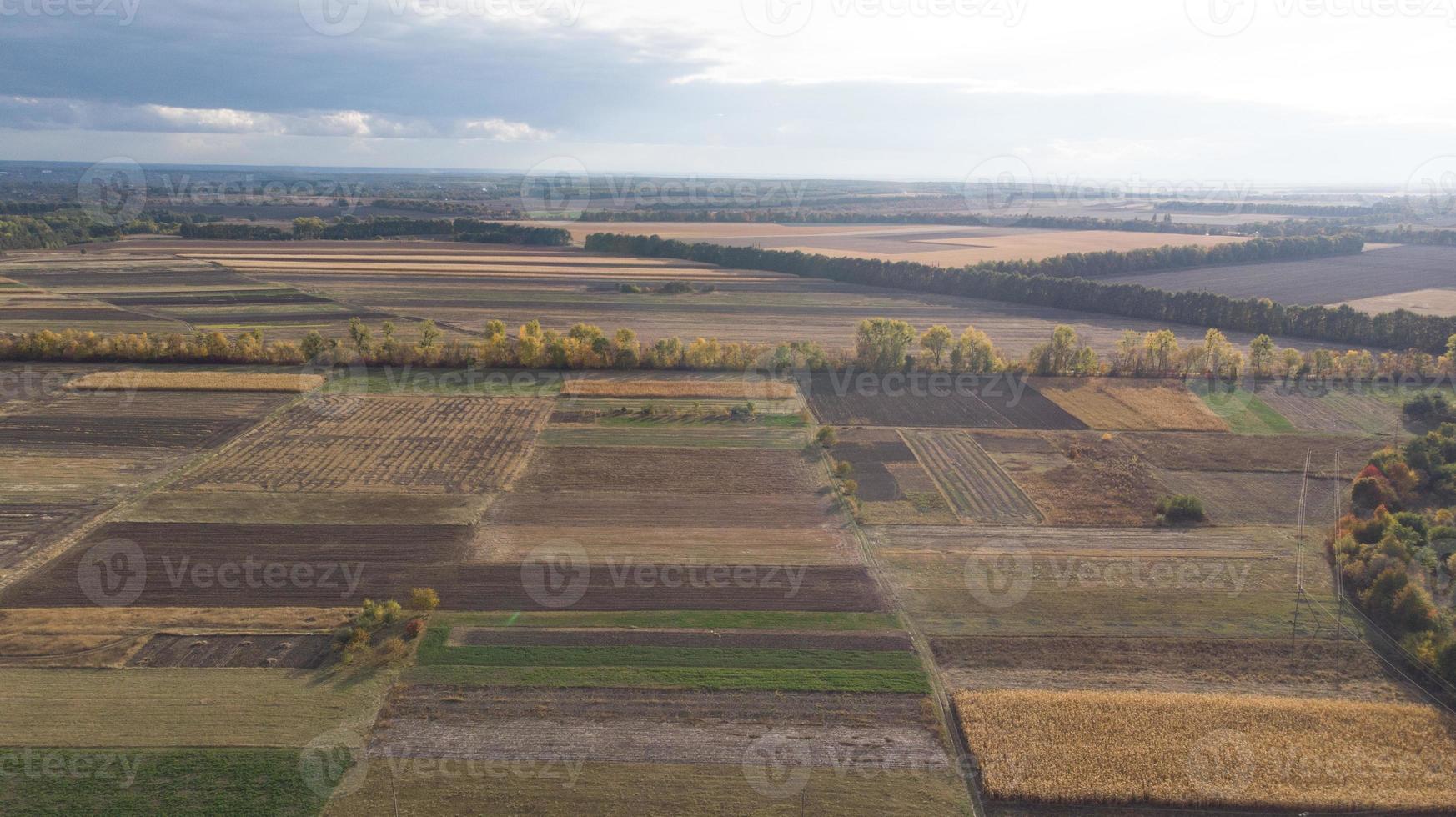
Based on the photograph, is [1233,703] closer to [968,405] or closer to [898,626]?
[898,626]

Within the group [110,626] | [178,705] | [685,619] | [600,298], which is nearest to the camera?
[178,705]

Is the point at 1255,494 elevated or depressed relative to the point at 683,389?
depressed

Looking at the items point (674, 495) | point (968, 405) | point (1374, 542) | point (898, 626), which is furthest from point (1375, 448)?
point (674, 495)

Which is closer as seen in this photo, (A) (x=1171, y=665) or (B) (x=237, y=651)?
(B) (x=237, y=651)

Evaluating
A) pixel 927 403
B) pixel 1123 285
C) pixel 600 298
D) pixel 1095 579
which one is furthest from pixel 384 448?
pixel 1123 285

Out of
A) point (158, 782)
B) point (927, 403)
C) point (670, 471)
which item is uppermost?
point (927, 403)

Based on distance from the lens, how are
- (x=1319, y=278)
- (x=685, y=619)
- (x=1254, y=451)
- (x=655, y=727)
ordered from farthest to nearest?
(x=1319, y=278) < (x=1254, y=451) < (x=685, y=619) < (x=655, y=727)

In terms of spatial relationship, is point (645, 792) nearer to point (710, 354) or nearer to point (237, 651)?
point (237, 651)
